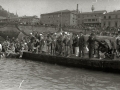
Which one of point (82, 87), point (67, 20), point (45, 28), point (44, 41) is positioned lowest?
point (82, 87)

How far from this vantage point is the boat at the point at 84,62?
1415 cm

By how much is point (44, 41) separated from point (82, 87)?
1103 cm

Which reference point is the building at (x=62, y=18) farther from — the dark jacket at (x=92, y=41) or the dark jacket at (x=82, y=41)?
the dark jacket at (x=92, y=41)

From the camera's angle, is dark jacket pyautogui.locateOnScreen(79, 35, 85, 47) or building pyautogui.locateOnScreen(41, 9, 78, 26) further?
building pyautogui.locateOnScreen(41, 9, 78, 26)

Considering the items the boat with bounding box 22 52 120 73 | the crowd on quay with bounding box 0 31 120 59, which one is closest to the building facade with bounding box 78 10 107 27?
the crowd on quay with bounding box 0 31 120 59

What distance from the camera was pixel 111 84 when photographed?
11594 mm

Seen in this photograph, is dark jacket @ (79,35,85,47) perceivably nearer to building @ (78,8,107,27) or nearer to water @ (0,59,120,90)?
water @ (0,59,120,90)

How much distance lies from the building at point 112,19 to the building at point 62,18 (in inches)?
587

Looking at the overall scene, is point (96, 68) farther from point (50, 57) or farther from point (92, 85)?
point (50, 57)

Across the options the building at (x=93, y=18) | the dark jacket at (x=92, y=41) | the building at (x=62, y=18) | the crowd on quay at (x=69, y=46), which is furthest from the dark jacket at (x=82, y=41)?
the building at (x=93, y=18)

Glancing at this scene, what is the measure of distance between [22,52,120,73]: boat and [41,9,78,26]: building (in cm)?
6569

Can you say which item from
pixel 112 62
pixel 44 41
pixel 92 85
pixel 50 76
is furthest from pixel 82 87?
pixel 44 41

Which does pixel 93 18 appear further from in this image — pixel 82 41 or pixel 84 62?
pixel 84 62

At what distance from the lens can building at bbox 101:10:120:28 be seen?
2980 inches
